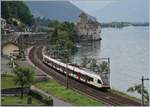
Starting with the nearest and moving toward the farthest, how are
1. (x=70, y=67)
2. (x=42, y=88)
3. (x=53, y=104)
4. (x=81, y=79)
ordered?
(x=53, y=104), (x=42, y=88), (x=81, y=79), (x=70, y=67)

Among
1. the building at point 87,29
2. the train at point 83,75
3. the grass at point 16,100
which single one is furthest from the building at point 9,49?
the building at point 87,29

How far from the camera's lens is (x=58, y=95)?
34688mm

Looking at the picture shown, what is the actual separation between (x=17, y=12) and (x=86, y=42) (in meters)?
17.3

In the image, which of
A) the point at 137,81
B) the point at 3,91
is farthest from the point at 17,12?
the point at 3,91

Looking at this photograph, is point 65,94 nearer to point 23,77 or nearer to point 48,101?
point 23,77

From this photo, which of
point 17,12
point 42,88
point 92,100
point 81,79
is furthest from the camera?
point 17,12

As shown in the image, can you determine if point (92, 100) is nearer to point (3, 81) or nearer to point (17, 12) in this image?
point (3, 81)

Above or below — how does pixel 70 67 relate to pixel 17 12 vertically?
below

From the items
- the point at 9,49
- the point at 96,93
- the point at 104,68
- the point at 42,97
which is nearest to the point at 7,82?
the point at 96,93

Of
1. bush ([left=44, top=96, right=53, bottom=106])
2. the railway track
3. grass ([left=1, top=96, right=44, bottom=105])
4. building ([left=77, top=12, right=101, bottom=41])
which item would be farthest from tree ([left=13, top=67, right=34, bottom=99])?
building ([left=77, top=12, right=101, bottom=41])

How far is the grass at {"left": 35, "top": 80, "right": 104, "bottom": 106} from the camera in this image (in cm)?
3181

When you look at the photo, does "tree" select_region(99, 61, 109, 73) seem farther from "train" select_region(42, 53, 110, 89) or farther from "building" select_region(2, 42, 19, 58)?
"building" select_region(2, 42, 19, 58)

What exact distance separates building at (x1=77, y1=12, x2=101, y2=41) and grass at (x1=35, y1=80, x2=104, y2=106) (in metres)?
83.3

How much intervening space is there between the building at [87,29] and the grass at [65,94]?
8333 cm
